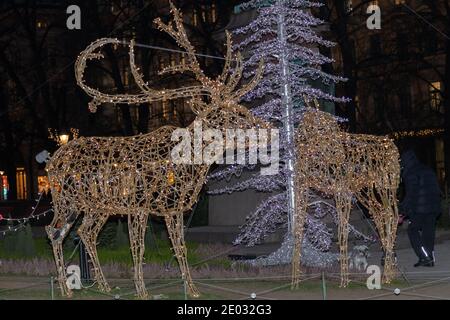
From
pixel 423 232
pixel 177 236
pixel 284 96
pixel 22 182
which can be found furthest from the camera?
pixel 22 182

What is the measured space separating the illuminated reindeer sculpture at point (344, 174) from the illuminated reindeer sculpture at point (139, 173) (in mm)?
989

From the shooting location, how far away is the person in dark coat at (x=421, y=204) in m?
13.2

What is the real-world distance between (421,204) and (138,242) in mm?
4917

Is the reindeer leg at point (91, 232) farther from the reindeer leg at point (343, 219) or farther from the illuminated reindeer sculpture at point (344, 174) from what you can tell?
the reindeer leg at point (343, 219)

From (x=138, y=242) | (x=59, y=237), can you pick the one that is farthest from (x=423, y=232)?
(x=59, y=237)

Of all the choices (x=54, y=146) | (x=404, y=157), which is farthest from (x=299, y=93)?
(x=54, y=146)

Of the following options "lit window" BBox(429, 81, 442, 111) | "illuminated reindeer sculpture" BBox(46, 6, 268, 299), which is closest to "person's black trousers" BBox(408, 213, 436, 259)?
"illuminated reindeer sculpture" BBox(46, 6, 268, 299)

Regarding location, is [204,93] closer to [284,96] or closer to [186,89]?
[186,89]

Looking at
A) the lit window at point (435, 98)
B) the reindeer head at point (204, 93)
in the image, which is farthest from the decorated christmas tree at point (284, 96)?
the lit window at point (435, 98)

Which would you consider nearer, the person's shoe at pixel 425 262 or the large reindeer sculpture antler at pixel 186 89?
the large reindeer sculpture antler at pixel 186 89

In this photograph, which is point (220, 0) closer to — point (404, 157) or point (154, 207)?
point (404, 157)

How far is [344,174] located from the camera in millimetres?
11336

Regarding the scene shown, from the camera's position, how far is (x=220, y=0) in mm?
32469

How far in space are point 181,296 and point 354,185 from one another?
111 inches
